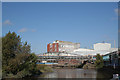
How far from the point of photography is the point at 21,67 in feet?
97.0

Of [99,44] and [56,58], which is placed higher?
[99,44]

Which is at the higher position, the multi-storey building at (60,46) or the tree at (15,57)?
the multi-storey building at (60,46)

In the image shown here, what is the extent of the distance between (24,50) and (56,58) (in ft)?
175

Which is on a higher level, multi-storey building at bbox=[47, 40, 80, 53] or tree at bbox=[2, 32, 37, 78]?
multi-storey building at bbox=[47, 40, 80, 53]

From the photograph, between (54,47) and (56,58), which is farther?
(54,47)

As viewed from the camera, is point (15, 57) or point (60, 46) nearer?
point (15, 57)

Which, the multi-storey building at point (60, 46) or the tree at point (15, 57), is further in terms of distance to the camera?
the multi-storey building at point (60, 46)

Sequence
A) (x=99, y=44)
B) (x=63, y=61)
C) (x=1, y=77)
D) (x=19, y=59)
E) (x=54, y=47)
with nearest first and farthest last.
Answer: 1. (x=1, y=77)
2. (x=19, y=59)
3. (x=63, y=61)
4. (x=99, y=44)
5. (x=54, y=47)

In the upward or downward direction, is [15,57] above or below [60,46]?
below

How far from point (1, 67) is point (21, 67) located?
331 cm

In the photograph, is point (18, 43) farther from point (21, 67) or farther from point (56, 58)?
point (56, 58)

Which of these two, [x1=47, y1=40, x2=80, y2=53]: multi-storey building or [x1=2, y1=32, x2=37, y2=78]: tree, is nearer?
[x1=2, y1=32, x2=37, y2=78]: tree

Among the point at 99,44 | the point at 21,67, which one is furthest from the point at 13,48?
the point at 99,44

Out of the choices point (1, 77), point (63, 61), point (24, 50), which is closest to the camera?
point (1, 77)
